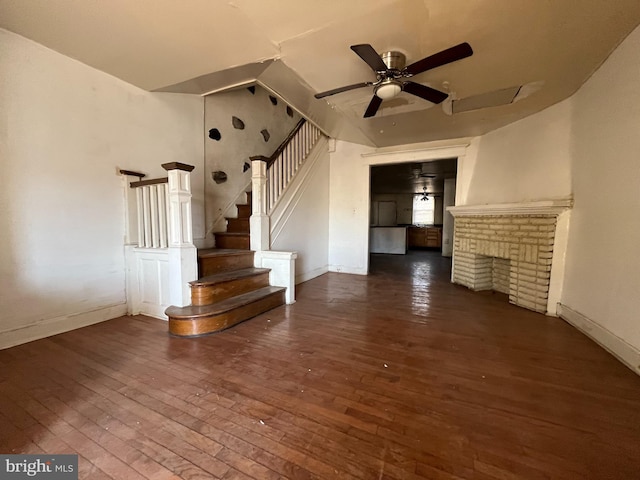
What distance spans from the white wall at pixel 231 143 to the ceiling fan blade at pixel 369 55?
9.08 feet

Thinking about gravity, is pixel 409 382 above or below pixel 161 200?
below

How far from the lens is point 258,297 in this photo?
9.63 feet

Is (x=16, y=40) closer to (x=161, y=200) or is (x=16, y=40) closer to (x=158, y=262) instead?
(x=161, y=200)

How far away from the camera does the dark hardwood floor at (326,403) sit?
1126 millimetres

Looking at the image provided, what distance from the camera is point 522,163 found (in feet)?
11.6

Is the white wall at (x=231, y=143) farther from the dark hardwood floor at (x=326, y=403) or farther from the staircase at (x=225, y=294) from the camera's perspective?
the dark hardwood floor at (x=326, y=403)

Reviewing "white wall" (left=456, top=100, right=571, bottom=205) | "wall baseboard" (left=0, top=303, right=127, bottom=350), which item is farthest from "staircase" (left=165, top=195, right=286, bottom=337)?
"white wall" (left=456, top=100, right=571, bottom=205)

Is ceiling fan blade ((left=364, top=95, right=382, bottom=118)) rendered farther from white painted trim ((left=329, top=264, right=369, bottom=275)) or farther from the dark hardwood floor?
white painted trim ((left=329, top=264, right=369, bottom=275))

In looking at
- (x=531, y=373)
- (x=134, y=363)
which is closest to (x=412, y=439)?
(x=531, y=373)

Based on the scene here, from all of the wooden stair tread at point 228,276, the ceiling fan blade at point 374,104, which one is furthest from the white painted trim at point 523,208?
the wooden stair tread at point 228,276

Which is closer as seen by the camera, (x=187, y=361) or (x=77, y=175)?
(x=187, y=361)

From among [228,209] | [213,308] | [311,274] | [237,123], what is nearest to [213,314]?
[213,308]

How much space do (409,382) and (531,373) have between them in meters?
0.91

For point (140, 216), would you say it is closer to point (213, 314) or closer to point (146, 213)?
point (146, 213)
